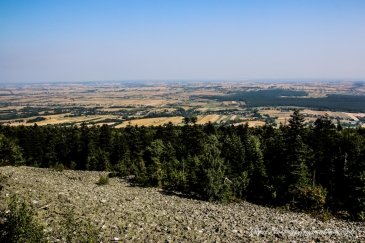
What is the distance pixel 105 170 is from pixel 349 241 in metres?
56.1

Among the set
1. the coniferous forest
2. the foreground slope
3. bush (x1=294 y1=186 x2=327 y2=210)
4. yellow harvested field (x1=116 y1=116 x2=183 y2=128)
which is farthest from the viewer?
yellow harvested field (x1=116 y1=116 x2=183 y2=128)

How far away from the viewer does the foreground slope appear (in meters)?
32.5

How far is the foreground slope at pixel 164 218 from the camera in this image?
107 feet

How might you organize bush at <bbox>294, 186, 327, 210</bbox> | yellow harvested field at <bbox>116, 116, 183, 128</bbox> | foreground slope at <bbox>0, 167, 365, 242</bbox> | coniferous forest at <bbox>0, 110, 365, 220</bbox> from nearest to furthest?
foreground slope at <bbox>0, 167, 365, 242</bbox> < bush at <bbox>294, 186, 327, 210</bbox> < coniferous forest at <bbox>0, 110, 365, 220</bbox> < yellow harvested field at <bbox>116, 116, 183, 128</bbox>

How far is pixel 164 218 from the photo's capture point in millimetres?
37562

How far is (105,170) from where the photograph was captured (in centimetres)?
7938

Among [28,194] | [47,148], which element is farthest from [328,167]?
[47,148]

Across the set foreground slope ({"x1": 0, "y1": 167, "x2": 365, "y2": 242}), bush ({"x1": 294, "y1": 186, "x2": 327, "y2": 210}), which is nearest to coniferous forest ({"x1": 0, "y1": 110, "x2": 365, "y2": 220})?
bush ({"x1": 294, "y1": 186, "x2": 327, "y2": 210})

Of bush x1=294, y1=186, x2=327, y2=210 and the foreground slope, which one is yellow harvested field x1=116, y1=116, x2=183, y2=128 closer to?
the foreground slope

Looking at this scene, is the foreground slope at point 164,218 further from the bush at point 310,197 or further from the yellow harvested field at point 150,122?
the yellow harvested field at point 150,122

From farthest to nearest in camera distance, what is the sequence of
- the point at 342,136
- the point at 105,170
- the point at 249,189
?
1. the point at 105,170
2. the point at 342,136
3. the point at 249,189

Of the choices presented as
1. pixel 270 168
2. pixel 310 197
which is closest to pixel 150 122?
pixel 270 168

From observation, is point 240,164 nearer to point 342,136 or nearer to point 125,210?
point 342,136

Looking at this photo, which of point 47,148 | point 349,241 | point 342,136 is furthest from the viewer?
point 47,148
